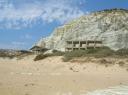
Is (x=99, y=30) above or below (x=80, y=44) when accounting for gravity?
above

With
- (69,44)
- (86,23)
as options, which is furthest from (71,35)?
(69,44)

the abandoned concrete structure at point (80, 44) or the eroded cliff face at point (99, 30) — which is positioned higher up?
the eroded cliff face at point (99, 30)

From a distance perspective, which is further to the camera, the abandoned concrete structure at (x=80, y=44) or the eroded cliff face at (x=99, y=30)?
the eroded cliff face at (x=99, y=30)

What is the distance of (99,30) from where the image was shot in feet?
221

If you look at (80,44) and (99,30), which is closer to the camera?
(80,44)

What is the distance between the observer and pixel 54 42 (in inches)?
3014

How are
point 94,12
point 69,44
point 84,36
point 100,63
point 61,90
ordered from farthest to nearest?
point 94,12 < point 84,36 < point 69,44 < point 100,63 < point 61,90

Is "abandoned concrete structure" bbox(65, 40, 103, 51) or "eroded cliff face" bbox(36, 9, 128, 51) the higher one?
"eroded cliff face" bbox(36, 9, 128, 51)

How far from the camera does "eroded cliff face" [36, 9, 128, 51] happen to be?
202 feet

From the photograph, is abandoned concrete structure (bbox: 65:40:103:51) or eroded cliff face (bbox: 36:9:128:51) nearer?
abandoned concrete structure (bbox: 65:40:103:51)

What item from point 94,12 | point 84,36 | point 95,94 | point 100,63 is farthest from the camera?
point 94,12

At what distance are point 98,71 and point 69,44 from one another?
37.3m

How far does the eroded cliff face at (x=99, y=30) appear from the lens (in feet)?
202

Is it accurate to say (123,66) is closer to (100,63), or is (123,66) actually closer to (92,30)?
(100,63)
